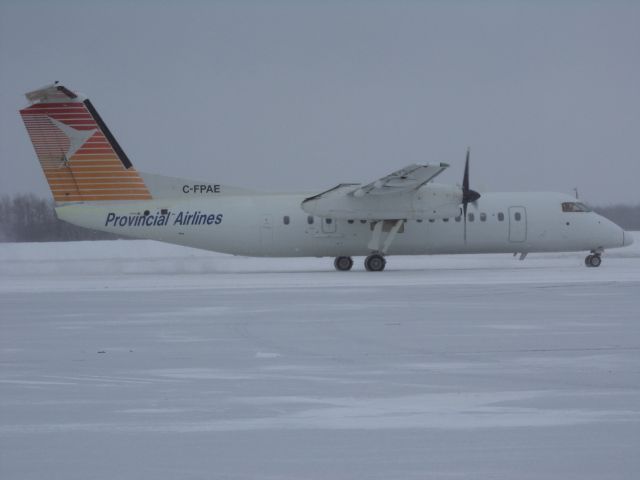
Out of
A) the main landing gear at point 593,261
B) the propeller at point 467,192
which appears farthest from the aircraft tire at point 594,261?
the propeller at point 467,192

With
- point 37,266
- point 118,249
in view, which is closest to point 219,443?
point 37,266

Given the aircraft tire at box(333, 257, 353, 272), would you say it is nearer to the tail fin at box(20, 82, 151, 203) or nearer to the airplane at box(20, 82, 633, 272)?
the airplane at box(20, 82, 633, 272)

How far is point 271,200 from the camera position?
102ft

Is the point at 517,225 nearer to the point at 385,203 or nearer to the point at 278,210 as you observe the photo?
the point at 385,203

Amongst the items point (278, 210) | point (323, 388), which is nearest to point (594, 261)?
point (278, 210)

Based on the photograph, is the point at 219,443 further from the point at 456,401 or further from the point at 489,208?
the point at 489,208

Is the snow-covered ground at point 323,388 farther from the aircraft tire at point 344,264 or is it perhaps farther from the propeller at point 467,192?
the aircraft tire at point 344,264

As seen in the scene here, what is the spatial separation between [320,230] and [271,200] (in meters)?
2.03

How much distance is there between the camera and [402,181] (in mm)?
29469

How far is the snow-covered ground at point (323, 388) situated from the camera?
6.32 meters

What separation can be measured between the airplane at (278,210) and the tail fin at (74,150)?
33mm

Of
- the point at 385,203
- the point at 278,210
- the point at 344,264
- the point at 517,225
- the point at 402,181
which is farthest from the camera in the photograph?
the point at 344,264

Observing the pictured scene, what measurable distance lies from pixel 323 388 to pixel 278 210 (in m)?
22.0

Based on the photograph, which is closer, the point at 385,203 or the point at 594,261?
the point at 385,203
